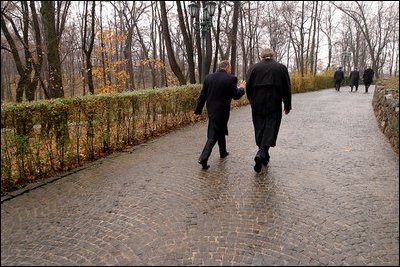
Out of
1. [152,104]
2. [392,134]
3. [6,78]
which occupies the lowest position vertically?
[392,134]

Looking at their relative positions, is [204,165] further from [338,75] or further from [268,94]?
[338,75]

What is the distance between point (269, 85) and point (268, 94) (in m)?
0.14

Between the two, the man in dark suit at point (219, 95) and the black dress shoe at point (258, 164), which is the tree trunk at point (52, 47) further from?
the black dress shoe at point (258, 164)

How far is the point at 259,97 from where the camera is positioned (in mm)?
5738

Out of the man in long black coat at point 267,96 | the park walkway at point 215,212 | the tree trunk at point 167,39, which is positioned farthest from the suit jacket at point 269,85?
the tree trunk at point 167,39

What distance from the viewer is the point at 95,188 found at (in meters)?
5.27

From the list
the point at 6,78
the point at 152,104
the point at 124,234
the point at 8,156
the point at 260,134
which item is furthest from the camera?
the point at 6,78

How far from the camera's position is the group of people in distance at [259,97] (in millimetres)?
5637

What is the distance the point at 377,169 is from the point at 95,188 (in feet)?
14.7

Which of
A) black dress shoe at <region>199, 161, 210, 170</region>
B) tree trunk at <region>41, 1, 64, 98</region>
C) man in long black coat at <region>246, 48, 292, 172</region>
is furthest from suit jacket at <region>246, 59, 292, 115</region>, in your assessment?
tree trunk at <region>41, 1, 64, 98</region>

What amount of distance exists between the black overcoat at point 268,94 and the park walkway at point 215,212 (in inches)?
26.1

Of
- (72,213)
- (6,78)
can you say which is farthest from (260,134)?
(6,78)

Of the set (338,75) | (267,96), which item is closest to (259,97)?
(267,96)

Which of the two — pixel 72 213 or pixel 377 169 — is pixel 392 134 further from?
pixel 72 213
